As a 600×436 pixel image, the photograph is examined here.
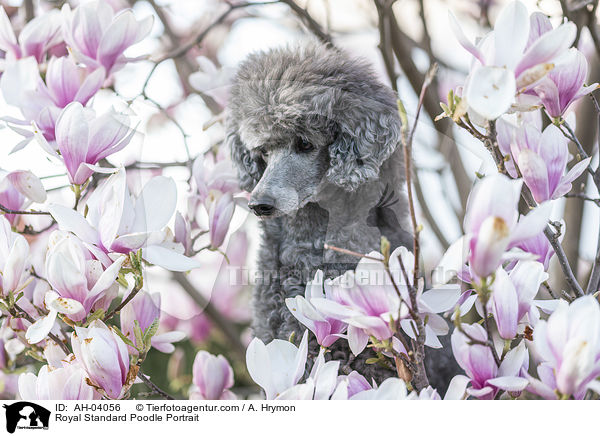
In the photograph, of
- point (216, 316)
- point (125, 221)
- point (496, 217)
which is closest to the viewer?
point (496, 217)

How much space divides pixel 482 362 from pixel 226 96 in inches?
13.2

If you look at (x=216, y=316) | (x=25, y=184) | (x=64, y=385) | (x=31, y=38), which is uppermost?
(x=31, y=38)

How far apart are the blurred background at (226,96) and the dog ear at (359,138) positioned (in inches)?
1.8

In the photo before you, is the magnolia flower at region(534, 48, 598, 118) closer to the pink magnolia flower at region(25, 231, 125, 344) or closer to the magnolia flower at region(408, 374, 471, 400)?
the magnolia flower at region(408, 374, 471, 400)

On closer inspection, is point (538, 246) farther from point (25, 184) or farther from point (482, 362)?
point (25, 184)

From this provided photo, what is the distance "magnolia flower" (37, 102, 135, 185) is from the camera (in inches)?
17.3

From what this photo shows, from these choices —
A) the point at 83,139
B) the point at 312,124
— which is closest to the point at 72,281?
the point at 83,139

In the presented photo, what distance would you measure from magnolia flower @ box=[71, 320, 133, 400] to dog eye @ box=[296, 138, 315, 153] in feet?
0.69

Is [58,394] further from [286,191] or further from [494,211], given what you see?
[494,211]

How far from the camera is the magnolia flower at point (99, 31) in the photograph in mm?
507

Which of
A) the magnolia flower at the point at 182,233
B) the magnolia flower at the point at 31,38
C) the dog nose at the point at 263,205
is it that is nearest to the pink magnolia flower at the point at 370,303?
the dog nose at the point at 263,205

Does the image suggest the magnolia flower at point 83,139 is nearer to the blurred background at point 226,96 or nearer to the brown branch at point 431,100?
the blurred background at point 226,96
